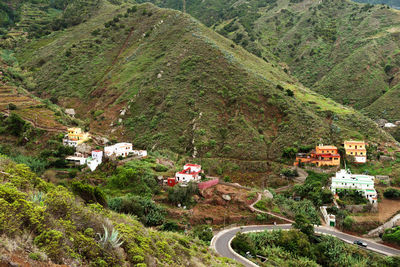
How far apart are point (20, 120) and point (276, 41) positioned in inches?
3686

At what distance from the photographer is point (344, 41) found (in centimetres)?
9719

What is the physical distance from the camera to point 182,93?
57.7 meters

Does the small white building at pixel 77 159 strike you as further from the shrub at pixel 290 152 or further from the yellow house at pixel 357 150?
the yellow house at pixel 357 150

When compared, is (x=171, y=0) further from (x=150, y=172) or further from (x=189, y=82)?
(x=150, y=172)

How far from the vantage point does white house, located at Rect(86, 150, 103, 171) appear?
36.8 metres

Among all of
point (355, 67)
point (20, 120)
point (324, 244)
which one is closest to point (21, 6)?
point (20, 120)

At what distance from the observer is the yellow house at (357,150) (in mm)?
41844

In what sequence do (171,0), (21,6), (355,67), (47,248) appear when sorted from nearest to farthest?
(47,248) < (355,67) < (21,6) < (171,0)

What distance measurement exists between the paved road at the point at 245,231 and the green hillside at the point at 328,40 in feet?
151

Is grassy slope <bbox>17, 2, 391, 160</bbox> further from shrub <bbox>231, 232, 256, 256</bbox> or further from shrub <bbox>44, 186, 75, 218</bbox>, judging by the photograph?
shrub <bbox>44, 186, 75, 218</bbox>

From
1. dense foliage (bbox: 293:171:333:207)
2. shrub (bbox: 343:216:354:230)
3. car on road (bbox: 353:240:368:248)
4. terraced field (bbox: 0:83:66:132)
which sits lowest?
car on road (bbox: 353:240:368:248)

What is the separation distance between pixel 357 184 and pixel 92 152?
32731 mm

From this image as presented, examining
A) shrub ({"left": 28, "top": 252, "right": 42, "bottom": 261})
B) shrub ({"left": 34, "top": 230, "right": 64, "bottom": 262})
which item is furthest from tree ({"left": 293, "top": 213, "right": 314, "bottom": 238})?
shrub ({"left": 28, "top": 252, "right": 42, "bottom": 261})

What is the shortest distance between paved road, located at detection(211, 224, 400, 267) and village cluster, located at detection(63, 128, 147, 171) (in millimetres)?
17776
